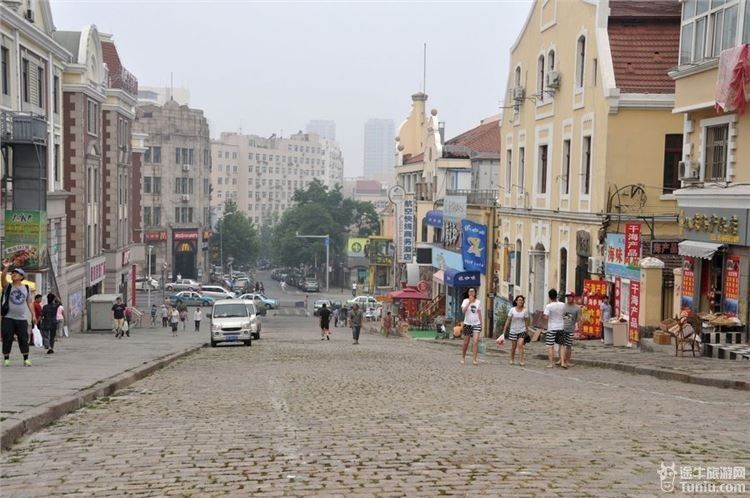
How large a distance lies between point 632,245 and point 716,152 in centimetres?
449

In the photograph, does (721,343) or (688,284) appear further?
(688,284)

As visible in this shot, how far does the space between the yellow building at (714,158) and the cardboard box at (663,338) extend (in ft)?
3.96

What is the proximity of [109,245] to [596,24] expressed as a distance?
107ft

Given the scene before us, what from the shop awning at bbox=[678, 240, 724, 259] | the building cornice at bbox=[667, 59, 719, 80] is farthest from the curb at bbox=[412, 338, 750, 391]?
the building cornice at bbox=[667, 59, 719, 80]

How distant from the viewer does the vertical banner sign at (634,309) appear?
85.8 feet

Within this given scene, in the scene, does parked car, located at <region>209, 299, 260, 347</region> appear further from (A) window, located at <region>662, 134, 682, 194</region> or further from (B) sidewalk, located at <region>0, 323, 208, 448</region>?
(A) window, located at <region>662, 134, 682, 194</region>

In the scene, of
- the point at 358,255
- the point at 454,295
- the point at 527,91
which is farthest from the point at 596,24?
the point at 358,255

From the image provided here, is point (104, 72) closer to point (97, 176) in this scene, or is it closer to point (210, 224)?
point (97, 176)

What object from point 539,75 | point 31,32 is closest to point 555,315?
point 539,75

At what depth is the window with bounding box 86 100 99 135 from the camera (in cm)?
4681

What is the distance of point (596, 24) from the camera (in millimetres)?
30266

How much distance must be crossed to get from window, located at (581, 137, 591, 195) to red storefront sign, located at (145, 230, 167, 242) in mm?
72706

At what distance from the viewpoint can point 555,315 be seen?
19094 mm

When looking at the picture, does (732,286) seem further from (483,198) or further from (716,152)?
(483,198)
